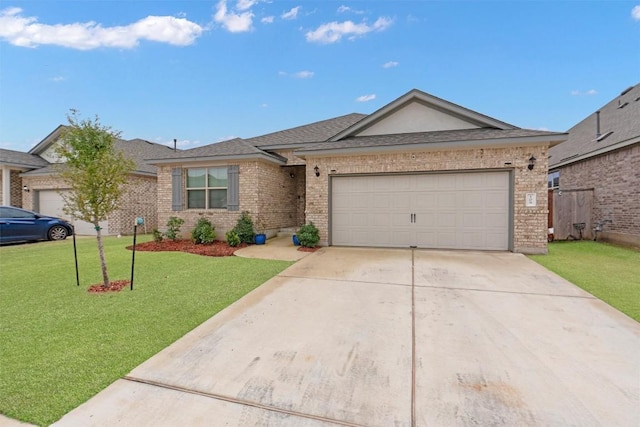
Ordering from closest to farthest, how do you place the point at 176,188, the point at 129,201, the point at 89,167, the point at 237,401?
1. the point at 237,401
2. the point at 89,167
3. the point at 176,188
4. the point at 129,201

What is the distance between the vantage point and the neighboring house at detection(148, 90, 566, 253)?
8281 millimetres

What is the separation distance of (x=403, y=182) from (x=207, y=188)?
714 cm

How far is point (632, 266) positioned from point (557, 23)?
322 inches

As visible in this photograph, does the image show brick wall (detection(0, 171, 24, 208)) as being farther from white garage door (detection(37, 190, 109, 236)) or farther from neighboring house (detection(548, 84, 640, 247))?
neighboring house (detection(548, 84, 640, 247))

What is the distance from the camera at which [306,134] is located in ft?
43.5

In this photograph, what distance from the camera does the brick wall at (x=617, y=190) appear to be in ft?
29.6

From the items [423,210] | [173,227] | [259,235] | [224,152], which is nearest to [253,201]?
[259,235]

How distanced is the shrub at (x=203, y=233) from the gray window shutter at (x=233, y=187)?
104 cm

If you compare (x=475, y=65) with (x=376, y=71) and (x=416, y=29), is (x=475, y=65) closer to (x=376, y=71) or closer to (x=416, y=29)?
(x=416, y=29)

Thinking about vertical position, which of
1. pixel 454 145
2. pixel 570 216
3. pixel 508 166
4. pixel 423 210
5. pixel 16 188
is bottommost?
pixel 570 216

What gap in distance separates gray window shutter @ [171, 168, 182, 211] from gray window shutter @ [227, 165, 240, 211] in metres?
2.09

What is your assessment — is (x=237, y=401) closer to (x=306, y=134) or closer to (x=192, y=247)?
(x=192, y=247)

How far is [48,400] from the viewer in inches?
87.7

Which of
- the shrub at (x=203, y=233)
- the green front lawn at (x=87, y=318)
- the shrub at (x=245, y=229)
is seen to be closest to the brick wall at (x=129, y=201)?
the shrub at (x=203, y=233)
